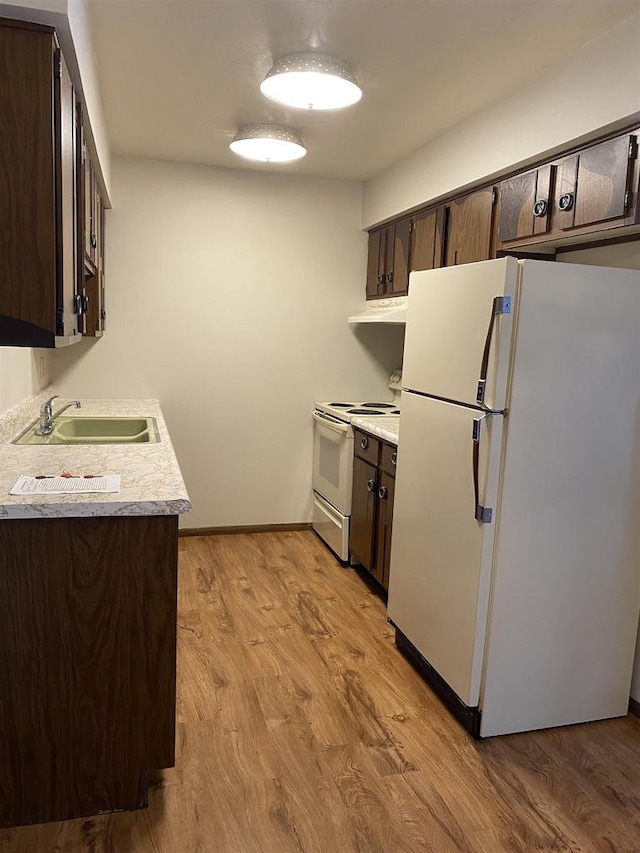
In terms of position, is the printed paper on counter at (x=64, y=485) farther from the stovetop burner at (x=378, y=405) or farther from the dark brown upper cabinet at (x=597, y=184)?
the stovetop burner at (x=378, y=405)

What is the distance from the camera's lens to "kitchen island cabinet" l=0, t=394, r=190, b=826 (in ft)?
5.76

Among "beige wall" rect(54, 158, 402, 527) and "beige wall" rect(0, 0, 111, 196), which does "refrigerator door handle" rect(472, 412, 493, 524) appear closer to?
"beige wall" rect(0, 0, 111, 196)

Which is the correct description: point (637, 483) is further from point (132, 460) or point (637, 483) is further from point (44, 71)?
point (44, 71)

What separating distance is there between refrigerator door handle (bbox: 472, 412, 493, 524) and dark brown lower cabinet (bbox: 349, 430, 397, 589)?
0.99m

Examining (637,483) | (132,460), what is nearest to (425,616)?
(637,483)

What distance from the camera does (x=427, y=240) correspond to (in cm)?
353

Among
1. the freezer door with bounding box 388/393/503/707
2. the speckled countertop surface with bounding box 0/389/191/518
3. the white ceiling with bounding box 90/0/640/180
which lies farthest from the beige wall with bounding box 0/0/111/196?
the freezer door with bounding box 388/393/503/707

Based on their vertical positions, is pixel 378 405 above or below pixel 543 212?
below

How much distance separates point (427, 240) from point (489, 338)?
157 centimetres

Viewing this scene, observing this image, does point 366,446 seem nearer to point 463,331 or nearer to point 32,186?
point 463,331

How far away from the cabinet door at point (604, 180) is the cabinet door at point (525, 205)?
0.19 metres

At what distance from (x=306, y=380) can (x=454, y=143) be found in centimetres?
188

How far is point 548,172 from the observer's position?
2512 millimetres

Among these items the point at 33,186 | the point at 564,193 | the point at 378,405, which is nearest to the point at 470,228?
the point at 564,193
